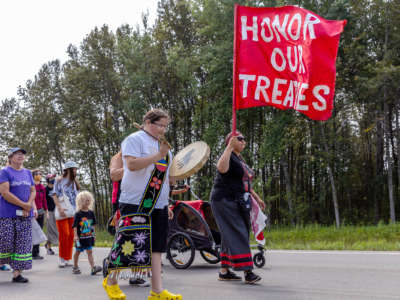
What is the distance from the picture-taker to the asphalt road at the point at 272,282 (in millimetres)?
5461

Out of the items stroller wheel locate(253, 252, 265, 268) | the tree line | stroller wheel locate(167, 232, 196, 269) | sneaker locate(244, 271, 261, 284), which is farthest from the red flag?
the tree line

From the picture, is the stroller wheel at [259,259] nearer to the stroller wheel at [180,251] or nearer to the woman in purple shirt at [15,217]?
the stroller wheel at [180,251]

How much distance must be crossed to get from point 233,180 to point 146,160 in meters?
2.17

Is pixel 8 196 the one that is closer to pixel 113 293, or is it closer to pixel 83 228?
pixel 83 228

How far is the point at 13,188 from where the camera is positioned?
7.37m

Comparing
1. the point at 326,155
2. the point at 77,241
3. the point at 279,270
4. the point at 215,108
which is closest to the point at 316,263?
the point at 279,270

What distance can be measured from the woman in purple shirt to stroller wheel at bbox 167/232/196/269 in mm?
2329

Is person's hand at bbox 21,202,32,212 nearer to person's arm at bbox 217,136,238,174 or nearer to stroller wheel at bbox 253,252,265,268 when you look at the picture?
person's arm at bbox 217,136,238,174

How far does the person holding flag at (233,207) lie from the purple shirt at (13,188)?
308 centimetres

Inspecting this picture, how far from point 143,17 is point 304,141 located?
36.2ft

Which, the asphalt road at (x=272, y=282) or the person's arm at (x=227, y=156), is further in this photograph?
the person's arm at (x=227, y=156)

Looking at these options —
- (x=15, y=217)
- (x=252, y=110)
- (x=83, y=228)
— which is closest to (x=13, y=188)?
(x=15, y=217)

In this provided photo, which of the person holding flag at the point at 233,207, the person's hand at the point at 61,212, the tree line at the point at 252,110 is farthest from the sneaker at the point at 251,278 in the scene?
the tree line at the point at 252,110

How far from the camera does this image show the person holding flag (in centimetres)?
618
